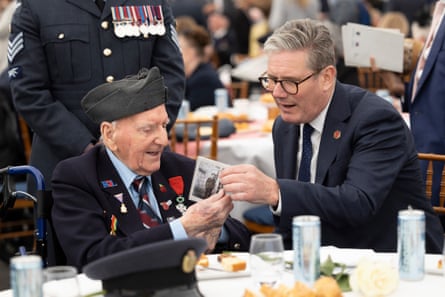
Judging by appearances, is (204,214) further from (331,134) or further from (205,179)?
(331,134)

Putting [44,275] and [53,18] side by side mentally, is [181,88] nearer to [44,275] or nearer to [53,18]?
[53,18]

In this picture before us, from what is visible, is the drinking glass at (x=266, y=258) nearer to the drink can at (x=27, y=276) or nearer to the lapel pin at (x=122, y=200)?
the drink can at (x=27, y=276)

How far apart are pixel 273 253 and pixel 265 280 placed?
0.25 ft

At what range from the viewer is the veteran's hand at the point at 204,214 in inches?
120

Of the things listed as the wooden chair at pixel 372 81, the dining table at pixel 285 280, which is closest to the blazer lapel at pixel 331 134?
the dining table at pixel 285 280

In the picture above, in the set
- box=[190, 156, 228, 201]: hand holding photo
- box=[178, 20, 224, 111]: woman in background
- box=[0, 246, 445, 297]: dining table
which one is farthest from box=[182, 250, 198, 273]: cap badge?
box=[178, 20, 224, 111]: woman in background

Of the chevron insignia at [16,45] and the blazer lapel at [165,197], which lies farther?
the chevron insignia at [16,45]

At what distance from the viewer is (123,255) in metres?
2.24

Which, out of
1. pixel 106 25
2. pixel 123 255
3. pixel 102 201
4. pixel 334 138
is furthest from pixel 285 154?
pixel 123 255

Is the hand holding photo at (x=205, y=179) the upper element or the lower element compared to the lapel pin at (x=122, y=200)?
upper

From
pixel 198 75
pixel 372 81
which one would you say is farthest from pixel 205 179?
pixel 372 81

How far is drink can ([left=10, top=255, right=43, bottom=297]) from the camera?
2.20 metres

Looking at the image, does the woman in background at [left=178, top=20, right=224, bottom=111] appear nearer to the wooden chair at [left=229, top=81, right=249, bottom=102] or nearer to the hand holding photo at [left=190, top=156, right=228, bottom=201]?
the wooden chair at [left=229, top=81, right=249, bottom=102]

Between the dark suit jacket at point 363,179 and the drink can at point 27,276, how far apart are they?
114 centimetres
